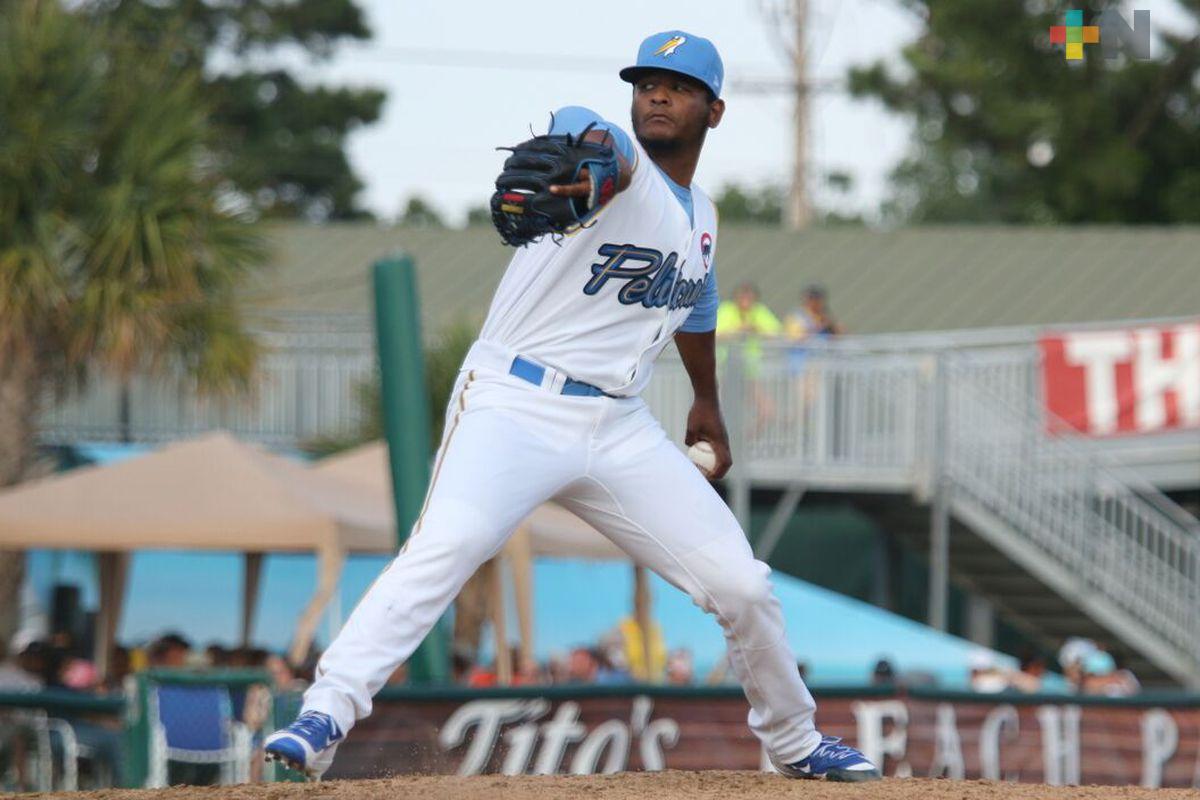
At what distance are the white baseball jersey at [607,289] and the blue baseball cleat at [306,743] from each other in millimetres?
1173

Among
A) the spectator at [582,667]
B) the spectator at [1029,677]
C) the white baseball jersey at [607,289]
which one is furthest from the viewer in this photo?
the spectator at [1029,677]

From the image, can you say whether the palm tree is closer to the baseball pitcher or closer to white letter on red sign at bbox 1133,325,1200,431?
white letter on red sign at bbox 1133,325,1200,431

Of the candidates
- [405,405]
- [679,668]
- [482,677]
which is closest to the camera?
[405,405]

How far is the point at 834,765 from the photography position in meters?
6.33

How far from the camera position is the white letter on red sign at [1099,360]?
19516 millimetres

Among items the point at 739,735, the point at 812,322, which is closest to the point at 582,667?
the point at 739,735

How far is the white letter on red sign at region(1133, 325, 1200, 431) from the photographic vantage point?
65.1ft

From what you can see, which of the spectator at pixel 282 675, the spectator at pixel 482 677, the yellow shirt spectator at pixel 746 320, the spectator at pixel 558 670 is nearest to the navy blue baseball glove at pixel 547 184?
the spectator at pixel 282 675

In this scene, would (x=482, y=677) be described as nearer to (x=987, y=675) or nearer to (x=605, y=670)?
(x=605, y=670)

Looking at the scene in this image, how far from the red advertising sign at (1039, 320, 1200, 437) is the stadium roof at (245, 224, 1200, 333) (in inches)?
184

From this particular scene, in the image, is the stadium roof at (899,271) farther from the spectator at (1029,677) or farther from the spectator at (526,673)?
the spectator at (526,673)

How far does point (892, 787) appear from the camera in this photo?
6.25 meters

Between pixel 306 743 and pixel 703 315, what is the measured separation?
1961mm

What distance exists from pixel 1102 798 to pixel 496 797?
6.46 feet
